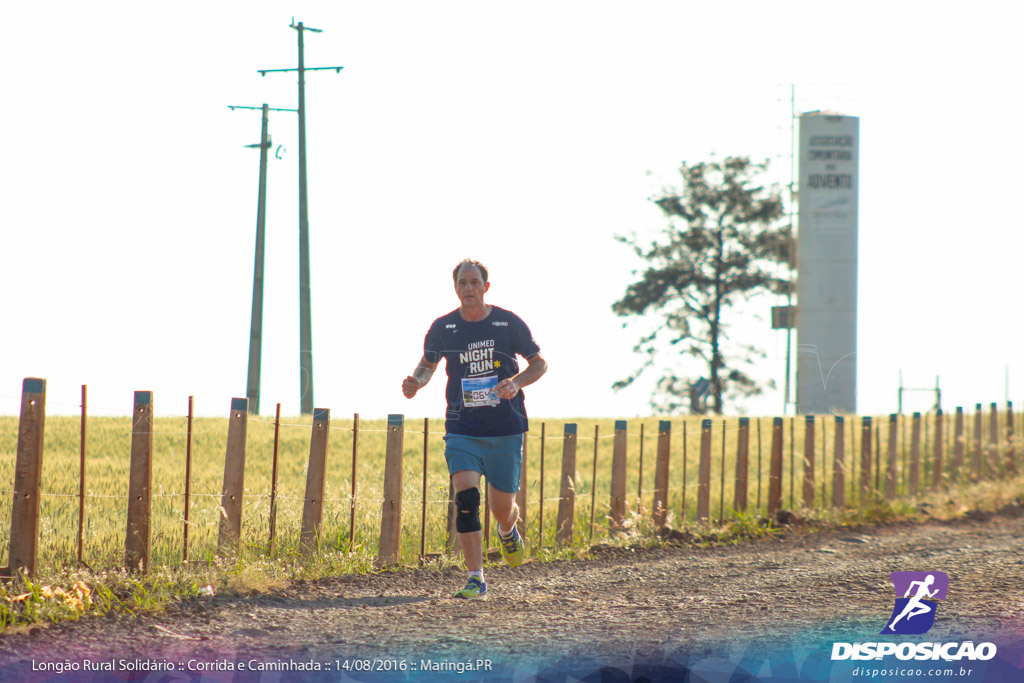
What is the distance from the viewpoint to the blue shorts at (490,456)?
284 inches

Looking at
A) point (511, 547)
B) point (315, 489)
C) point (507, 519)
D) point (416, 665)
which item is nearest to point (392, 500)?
point (315, 489)

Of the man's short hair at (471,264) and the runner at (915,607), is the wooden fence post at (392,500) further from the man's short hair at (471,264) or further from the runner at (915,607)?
the runner at (915,607)

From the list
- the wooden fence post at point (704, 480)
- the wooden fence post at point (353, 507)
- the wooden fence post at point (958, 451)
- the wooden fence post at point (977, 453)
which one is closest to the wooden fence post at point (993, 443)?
the wooden fence post at point (977, 453)

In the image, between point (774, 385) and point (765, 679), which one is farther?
point (774, 385)

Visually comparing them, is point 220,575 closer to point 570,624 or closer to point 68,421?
point 570,624

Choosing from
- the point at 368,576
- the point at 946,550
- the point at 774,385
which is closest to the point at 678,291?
the point at 774,385

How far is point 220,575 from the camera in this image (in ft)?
24.4

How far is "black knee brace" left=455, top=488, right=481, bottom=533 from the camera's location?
7125 mm

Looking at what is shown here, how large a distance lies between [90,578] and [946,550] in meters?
8.06

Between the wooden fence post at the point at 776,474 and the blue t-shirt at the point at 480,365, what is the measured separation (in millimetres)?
8600

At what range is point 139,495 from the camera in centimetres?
769

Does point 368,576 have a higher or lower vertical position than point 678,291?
lower

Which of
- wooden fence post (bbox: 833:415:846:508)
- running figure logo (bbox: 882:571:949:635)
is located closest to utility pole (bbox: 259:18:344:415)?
wooden fence post (bbox: 833:415:846:508)

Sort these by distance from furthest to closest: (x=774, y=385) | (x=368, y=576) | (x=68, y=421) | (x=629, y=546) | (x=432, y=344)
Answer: (x=774, y=385) < (x=68, y=421) < (x=629, y=546) < (x=368, y=576) < (x=432, y=344)
